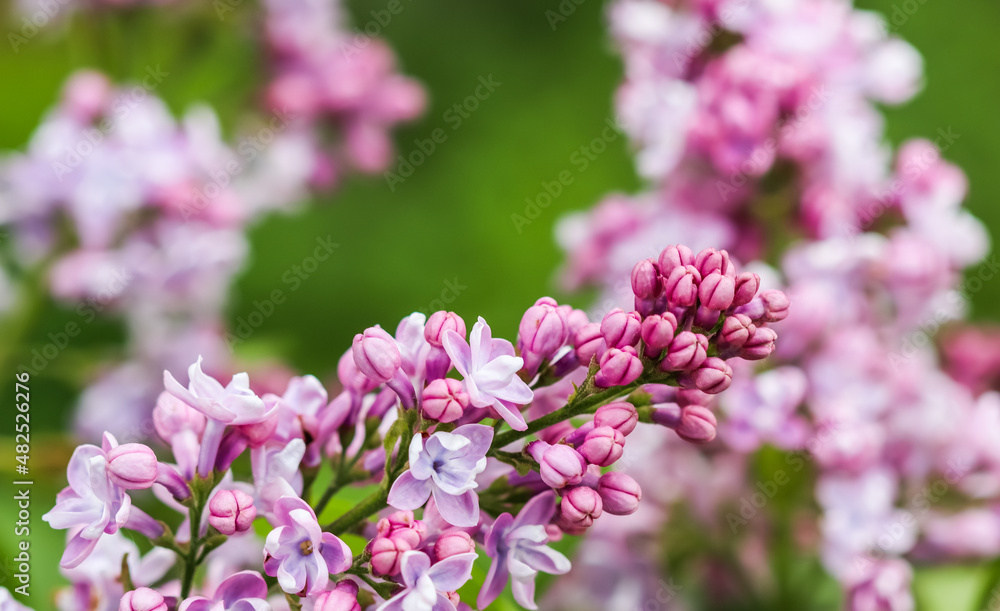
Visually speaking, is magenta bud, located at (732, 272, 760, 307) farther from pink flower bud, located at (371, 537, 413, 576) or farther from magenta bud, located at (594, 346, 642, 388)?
pink flower bud, located at (371, 537, 413, 576)

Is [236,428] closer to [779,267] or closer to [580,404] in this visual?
[580,404]

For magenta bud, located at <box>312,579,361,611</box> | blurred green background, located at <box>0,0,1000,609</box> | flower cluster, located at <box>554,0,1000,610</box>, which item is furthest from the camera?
blurred green background, located at <box>0,0,1000,609</box>

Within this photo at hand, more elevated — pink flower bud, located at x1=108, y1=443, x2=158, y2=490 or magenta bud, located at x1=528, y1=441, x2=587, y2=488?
magenta bud, located at x1=528, y1=441, x2=587, y2=488

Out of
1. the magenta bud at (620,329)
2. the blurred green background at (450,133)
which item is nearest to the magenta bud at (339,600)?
the magenta bud at (620,329)

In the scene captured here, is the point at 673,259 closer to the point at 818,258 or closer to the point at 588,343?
the point at 588,343

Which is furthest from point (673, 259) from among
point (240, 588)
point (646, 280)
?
point (240, 588)

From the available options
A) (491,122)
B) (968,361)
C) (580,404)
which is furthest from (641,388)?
(491,122)

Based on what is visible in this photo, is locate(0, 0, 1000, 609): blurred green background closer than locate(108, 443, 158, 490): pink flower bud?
No

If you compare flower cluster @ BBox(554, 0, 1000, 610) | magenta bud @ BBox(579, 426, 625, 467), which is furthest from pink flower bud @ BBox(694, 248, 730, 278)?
flower cluster @ BBox(554, 0, 1000, 610)
